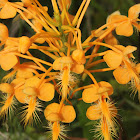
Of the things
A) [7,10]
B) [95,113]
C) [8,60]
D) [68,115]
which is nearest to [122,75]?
[95,113]

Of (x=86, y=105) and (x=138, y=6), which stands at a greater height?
(x=138, y=6)

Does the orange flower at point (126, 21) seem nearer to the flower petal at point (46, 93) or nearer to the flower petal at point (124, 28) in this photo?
the flower petal at point (124, 28)

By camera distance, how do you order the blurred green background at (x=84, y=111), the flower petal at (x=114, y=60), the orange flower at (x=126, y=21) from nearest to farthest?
the flower petal at (x=114, y=60) → the orange flower at (x=126, y=21) → the blurred green background at (x=84, y=111)

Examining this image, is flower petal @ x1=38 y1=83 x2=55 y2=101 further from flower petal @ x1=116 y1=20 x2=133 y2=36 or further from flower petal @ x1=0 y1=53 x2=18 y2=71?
flower petal @ x1=116 y1=20 x2=133 y2=36

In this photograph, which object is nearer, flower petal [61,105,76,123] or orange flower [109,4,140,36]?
flower petal [61,105,76,123]

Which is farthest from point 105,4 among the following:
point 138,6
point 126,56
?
point 126,56

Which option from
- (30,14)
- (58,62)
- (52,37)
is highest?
(30,14)

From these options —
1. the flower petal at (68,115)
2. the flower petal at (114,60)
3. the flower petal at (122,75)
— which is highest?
the flower petal at (114,60)

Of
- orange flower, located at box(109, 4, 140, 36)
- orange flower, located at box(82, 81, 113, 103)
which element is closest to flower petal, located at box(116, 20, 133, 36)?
orange flower, located at box(109, 4, 140, 36)

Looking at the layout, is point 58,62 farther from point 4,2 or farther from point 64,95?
point 4,2

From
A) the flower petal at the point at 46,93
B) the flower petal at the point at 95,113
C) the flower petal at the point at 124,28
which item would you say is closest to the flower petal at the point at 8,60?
the flower petal at the point at 46,93

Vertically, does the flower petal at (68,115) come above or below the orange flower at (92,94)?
below
